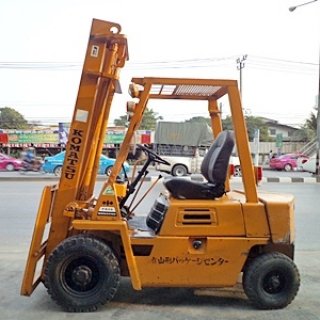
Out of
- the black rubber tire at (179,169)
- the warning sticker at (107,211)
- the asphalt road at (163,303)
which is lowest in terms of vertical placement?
the asphalt road at (163,303)

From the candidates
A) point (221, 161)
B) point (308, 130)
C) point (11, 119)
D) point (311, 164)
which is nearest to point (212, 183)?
point (221, 161)

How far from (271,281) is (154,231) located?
4.05ft

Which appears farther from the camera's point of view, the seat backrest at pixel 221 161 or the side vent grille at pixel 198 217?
the seat backrest at pixel 221 161

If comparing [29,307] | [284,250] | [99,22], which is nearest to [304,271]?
[284,250]

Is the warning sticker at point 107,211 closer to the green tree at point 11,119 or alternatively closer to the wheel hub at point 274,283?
the wheel hub at point 274,283

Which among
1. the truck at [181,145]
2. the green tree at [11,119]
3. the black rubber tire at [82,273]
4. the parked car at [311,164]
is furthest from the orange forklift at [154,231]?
the green tree at [11,119]

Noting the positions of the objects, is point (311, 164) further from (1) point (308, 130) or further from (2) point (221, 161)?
(1) point (308, 130)

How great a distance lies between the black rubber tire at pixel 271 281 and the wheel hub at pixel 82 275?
1.50 metres

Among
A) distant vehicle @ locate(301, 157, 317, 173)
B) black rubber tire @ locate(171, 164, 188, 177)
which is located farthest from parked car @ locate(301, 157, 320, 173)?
black rubber tire @ locate(171, 164, 188, 177)

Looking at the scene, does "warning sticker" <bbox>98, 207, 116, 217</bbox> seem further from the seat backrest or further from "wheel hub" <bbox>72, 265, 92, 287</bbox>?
the seat backrest

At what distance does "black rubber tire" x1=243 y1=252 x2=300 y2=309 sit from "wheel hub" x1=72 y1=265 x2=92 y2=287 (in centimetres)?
150

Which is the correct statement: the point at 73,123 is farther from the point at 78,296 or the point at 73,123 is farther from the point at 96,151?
the point at 78,296

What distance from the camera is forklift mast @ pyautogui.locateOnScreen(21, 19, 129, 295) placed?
5004mm

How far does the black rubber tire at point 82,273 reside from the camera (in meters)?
4.77
